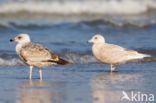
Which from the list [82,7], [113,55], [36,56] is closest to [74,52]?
[113,55]

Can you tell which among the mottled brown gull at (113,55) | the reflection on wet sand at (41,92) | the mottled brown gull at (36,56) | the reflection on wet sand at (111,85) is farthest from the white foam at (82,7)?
the reflection on wet sand at (41,92)

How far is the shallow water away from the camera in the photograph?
6.75 m

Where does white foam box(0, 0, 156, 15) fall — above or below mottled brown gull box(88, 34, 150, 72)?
above

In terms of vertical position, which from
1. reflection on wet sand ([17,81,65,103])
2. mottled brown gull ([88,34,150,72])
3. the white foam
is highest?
the white foam

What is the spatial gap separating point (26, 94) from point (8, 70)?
2.62 metres

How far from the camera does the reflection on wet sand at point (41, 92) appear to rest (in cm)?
621

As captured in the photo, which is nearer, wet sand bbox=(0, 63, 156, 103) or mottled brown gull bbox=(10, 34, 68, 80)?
wet sand bbox=(0, 63, 156, 103)

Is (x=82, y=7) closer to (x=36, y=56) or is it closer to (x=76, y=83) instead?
(x=36, y=56)

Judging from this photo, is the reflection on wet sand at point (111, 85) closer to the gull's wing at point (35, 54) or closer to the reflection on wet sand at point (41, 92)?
the reflection on wet sand at point (41, 92)

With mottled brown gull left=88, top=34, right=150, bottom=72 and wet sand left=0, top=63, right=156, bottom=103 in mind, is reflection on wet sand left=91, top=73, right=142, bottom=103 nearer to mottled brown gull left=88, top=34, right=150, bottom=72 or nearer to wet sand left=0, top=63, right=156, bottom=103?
wet sand left=0, top=63, right=156, bottom=103

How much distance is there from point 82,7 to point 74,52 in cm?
886

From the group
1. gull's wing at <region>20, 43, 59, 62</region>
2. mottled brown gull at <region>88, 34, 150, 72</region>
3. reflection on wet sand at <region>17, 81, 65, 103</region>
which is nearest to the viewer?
reflection on wet sand at <region>17, 81, 65, 103</region>

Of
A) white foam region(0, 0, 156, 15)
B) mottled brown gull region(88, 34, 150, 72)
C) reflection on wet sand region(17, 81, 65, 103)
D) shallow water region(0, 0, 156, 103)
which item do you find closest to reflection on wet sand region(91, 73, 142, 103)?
shallow water region(0, 0, 156, 103)

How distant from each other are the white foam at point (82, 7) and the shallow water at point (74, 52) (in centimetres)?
4
